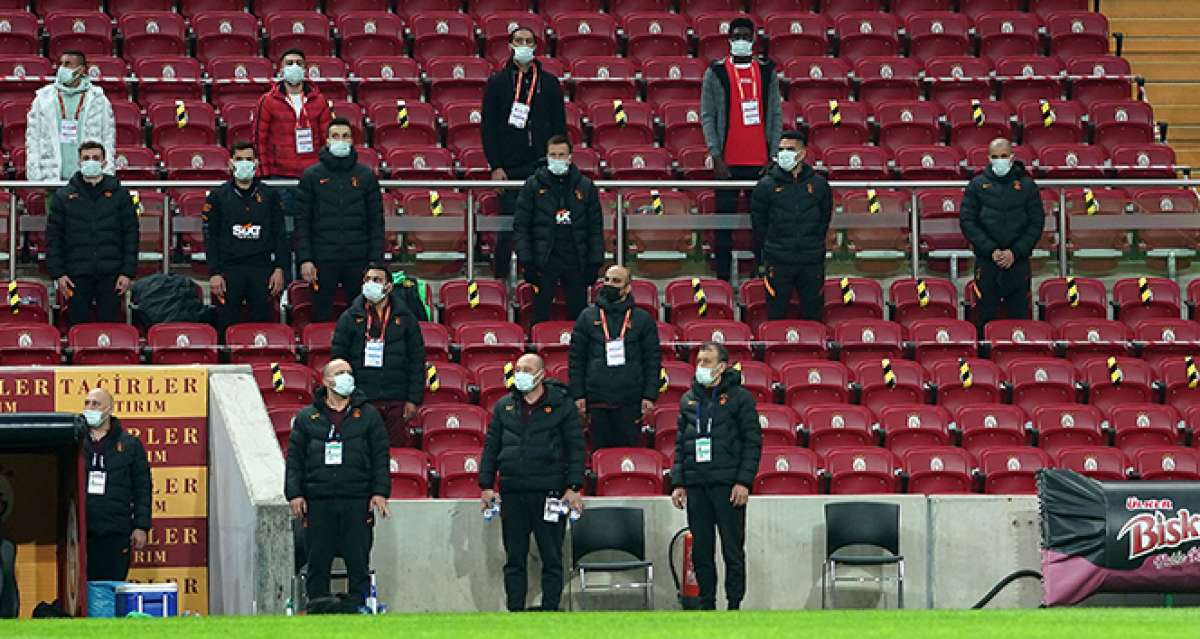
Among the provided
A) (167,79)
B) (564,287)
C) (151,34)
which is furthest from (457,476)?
(151,34)

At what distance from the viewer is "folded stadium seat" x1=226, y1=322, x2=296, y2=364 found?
16.9 meters

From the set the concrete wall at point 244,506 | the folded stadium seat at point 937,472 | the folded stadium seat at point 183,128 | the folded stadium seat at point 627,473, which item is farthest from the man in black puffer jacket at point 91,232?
the folded stadium seat at point 937,472

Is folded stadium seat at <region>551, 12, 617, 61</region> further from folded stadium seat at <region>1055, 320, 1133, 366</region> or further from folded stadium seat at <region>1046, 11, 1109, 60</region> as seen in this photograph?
folded stadium seat at <region>1055, 320, 1133, 366</region>

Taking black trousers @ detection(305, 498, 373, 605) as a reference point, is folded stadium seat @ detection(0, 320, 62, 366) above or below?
above

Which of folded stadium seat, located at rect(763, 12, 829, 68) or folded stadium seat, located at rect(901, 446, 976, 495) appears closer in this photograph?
folded stadium seat, located at rect(901, 446, 976, 495)

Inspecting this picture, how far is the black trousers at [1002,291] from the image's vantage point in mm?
18016

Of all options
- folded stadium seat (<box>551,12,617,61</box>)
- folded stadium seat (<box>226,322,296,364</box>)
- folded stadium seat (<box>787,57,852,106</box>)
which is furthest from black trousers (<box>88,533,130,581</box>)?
folded stadium seat (<box>787,57,852,106</box>)

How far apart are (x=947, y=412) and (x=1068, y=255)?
8.01 feet

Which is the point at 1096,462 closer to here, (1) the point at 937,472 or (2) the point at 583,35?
(1) the point at 937,472

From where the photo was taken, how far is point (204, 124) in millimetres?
19500

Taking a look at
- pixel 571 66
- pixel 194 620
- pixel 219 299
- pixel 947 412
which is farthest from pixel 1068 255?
pixel 194 620

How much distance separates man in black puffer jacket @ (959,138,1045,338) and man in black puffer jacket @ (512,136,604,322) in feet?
9.58

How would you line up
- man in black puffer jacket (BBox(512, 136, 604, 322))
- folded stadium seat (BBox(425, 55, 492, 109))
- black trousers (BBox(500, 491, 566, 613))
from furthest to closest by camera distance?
folded stadium seat (BBox(425, 55, 492, 109)) < man in black puffer jacket (BBox(512, 136, 604, 322)) < black trousers (BBox(500, 491, 566, 613))

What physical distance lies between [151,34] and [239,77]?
3.65 ft
